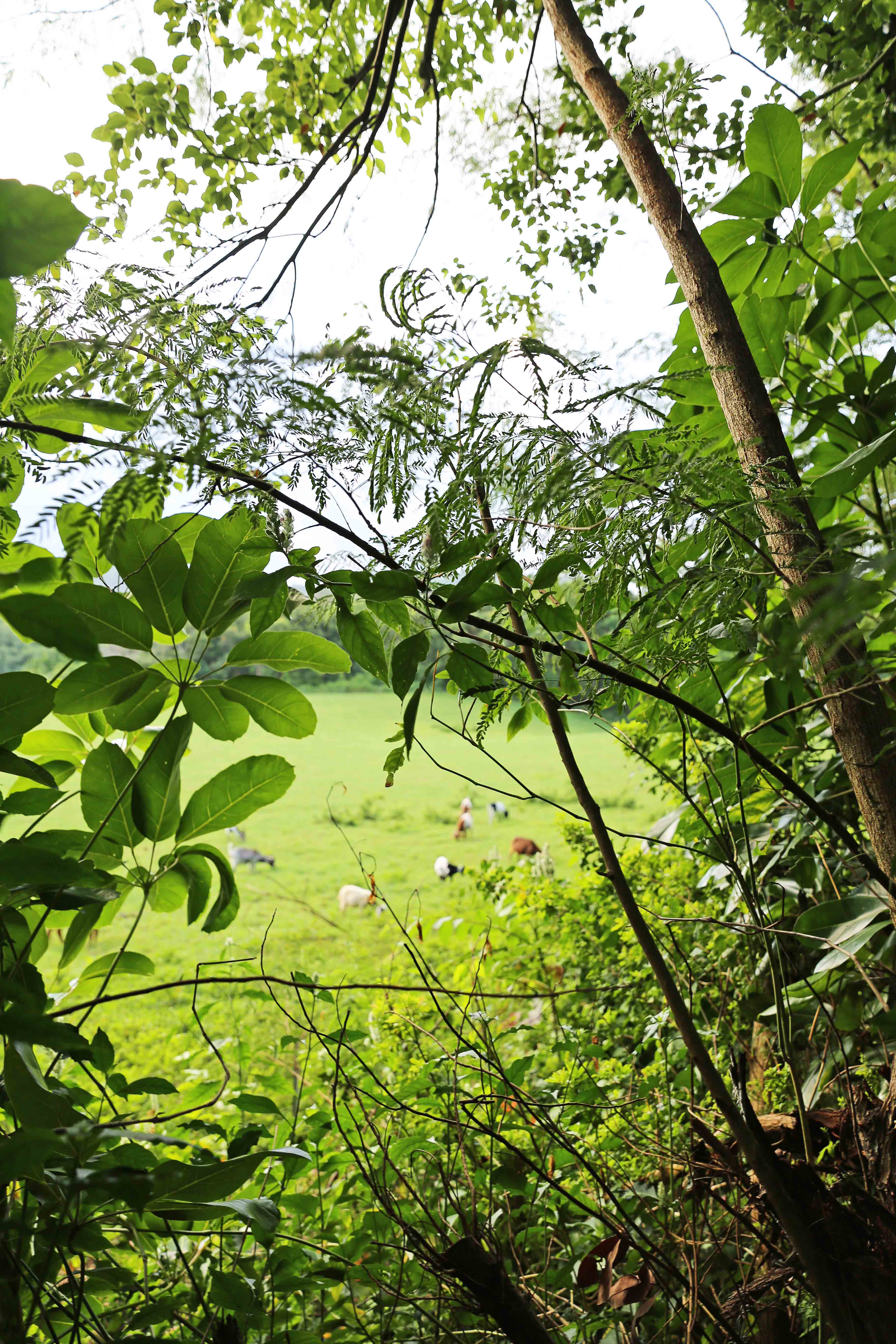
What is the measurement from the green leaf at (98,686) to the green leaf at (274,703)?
2.5 inches

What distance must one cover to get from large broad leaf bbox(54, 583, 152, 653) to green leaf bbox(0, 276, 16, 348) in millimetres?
149

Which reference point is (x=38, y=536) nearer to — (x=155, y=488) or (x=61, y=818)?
(x=155, y=488)

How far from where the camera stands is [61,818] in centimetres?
420

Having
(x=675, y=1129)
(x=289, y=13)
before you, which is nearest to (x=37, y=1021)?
(x=675, y=1129)

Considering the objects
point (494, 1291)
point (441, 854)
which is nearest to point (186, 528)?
point (494, 1291)

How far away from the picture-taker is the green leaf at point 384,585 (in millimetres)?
409

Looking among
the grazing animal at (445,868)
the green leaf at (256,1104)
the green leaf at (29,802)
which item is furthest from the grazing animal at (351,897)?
the green leaf at (29,802)

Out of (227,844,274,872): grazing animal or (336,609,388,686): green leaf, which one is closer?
(336,609,388,686): green leaf

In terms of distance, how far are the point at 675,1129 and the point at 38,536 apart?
1.01 m

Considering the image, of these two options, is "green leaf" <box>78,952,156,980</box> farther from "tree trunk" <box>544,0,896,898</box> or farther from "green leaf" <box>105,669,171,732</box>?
"tree trunk" <box>544,0,896,898</box>

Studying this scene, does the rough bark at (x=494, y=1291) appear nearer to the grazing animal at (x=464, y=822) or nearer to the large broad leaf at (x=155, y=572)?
the large broad leaf at (x=155, y=572)

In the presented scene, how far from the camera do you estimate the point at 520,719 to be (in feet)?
2.22

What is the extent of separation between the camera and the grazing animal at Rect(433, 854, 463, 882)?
3.50m

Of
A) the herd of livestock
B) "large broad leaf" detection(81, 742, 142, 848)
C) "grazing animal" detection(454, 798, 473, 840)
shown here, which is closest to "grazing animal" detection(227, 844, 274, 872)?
the herd of livestock
